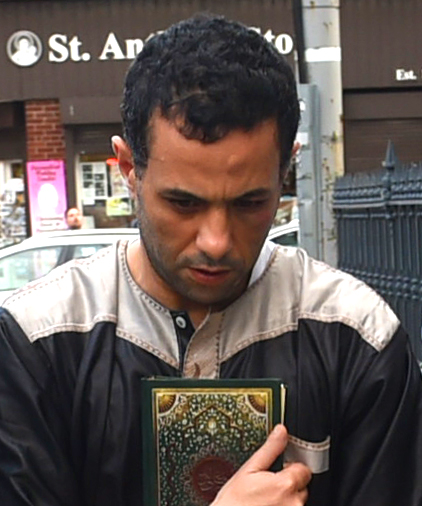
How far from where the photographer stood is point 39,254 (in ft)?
33.0

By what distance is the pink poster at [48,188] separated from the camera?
1538cm

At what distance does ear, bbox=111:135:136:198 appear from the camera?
66.9 inches

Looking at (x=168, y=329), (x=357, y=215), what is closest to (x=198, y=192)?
(x=168, y=329)

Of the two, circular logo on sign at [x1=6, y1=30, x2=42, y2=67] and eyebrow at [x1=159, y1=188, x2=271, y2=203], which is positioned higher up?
circular logo on sign at [x1=6, y1=30, x2=42, y2=67]

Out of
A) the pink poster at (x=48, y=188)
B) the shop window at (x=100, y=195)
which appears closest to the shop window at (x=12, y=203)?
the pink poster at (x=48, y=188)

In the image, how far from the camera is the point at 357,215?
7.05 metres

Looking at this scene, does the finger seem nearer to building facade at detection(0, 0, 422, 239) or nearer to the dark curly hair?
the dark curly hair

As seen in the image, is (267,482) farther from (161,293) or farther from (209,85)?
Result: (209,85)

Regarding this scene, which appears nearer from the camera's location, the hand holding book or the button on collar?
the hand holding book

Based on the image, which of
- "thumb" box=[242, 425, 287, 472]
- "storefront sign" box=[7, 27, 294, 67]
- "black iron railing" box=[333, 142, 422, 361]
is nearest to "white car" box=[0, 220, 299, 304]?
"black iron railing" box=[333, 142, 422, 361]

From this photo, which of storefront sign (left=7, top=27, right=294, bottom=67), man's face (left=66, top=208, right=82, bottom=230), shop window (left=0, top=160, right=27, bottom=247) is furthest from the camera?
shop window (left=0, top=160, right=27, bottom=247)

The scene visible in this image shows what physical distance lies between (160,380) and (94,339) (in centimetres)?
15

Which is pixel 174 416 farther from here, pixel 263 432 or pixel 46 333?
pixel 46 333

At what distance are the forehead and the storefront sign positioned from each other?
46.9 feet
